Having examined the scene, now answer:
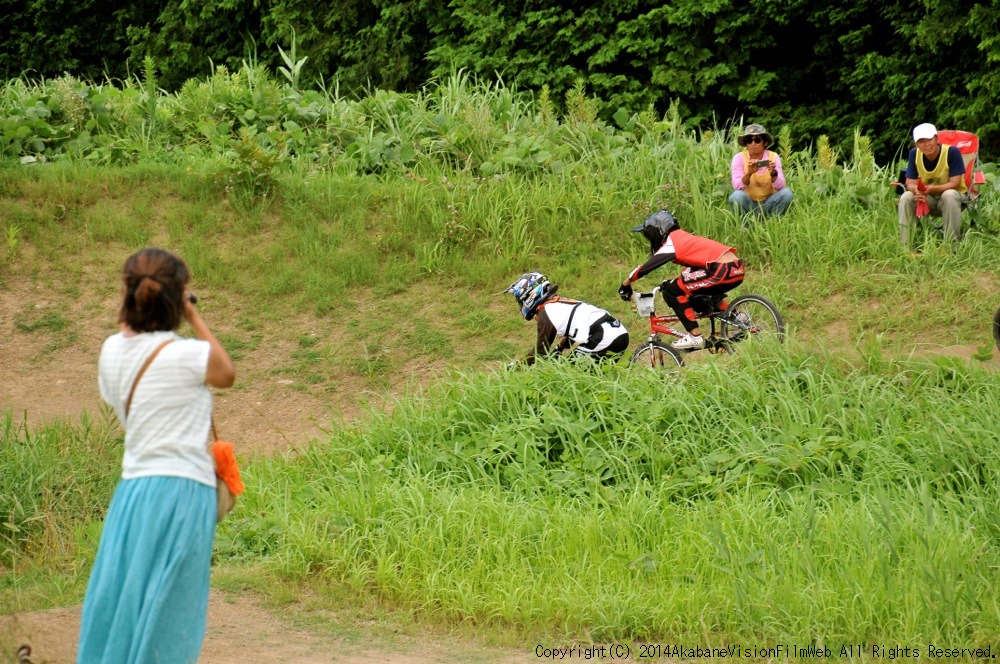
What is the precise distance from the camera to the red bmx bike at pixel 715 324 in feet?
29.0

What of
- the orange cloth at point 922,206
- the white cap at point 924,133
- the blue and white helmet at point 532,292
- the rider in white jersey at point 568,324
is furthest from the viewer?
the orange cloth at point 922,206

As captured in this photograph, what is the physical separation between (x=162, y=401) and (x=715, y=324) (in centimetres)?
598

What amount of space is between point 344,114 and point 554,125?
98.1 inches

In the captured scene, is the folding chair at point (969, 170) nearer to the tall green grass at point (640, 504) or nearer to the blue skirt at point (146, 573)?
the tall green grass at point (640, 504)

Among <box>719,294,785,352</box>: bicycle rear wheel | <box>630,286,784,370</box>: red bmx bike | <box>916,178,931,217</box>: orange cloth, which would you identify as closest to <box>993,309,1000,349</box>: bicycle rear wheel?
<box>630,286,784,370</box>: red bmx bike

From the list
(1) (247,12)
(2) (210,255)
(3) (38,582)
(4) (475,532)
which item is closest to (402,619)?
(4) (475,532)

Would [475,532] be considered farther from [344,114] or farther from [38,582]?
[344,114]

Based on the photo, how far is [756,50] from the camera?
17812mm

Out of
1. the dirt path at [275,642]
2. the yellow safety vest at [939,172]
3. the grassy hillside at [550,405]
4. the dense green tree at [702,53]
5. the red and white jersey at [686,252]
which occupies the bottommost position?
the dirt path at [275,642]

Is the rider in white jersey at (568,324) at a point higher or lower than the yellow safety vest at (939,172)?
lower

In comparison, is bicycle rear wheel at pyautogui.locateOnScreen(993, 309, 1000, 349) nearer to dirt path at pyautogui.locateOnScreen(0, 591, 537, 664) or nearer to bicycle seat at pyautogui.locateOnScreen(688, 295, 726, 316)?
bicycle seat at pyautogui.locateOnScreen(688, 295, 726, 316)

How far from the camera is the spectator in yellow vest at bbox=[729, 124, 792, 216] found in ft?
37.4

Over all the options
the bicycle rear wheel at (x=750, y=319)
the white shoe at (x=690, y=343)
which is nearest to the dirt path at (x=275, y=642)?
the white shoe at (x=690, y=343)

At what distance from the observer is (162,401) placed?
4035 mm
